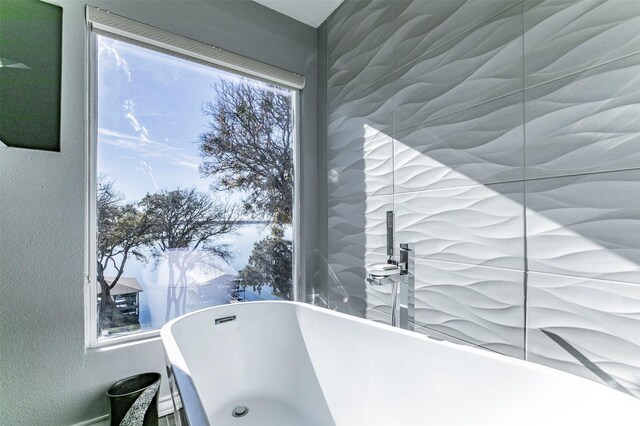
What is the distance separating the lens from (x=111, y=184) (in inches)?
64.7

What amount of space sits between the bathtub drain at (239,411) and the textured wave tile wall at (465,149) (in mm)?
1421

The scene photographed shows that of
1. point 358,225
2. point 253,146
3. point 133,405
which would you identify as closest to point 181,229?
point 253,146

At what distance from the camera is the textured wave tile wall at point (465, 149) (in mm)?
1229

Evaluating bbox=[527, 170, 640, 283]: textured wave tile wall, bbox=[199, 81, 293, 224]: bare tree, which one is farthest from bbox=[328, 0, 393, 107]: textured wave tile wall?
bbox=[527, 170, 640, 283]: textured wave tile wall

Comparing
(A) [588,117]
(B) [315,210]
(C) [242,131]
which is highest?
(C) [242,131]

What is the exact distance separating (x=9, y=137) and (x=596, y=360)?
253 cm

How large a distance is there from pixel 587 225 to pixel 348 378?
3.74ft

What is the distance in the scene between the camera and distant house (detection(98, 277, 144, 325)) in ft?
5.36

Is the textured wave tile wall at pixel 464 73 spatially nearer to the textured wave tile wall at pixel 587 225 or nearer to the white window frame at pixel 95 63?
the textured wave tile wall at pixel 587 225

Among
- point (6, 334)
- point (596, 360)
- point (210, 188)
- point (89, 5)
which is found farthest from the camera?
point (210, 188)

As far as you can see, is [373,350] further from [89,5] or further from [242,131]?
[89,5]

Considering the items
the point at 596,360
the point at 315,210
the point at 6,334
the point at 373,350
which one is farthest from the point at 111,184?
the point at 596,360

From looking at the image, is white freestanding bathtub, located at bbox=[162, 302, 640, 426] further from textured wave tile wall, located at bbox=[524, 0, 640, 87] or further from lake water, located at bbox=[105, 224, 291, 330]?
textured wave tile wall, located at bbox=[524, 0, 640, 87]

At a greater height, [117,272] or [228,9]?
A: [228,9]
